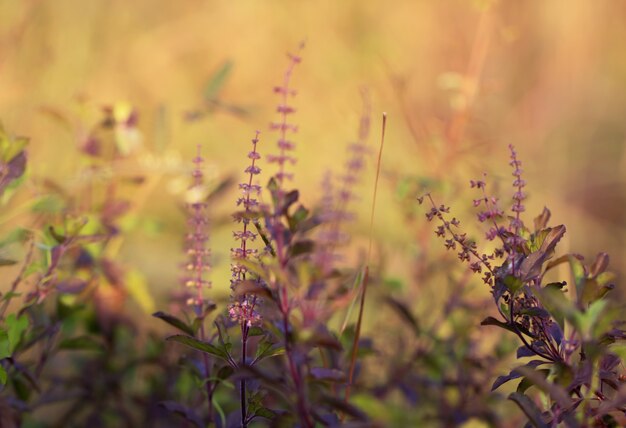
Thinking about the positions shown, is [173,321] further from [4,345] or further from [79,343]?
[79,343]

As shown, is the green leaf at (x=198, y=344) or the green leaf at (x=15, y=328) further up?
the green leaf at (x=15, y=328)

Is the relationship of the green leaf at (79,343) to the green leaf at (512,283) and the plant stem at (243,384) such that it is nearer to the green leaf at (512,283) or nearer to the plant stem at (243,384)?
the plant stem at (243,384)

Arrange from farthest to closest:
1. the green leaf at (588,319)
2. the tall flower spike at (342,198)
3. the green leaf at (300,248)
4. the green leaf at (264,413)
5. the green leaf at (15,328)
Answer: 1. the tall flower spike at (342,198)
2. the green leaf at (15,328)
3. the green leaf at (264,413)
4. the green leaf at (300,248)
5. the green leaf at (588,319)

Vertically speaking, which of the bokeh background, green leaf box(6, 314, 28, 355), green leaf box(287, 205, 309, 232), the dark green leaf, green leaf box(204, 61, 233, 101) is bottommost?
the dark green leaf

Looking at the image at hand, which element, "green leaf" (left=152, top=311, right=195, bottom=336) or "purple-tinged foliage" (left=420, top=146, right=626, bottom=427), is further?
"green leaf" (left=152, top=311, right=195, bottom=336)

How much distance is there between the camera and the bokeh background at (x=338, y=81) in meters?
2.95

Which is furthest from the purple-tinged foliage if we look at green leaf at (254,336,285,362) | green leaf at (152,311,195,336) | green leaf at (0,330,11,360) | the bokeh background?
the bokeh background

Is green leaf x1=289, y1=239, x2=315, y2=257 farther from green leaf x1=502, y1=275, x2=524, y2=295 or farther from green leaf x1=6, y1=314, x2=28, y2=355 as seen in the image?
green leaf x1=6, y1=314, x2=28, y2=355

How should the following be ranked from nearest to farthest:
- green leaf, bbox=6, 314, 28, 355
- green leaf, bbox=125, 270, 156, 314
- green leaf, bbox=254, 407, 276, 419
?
green leaf, bbox=254, 407, 276, 419 → green leaf, bbox=6, 314, 28, 355 → green leaf, bbox=125, 270, 156, 314

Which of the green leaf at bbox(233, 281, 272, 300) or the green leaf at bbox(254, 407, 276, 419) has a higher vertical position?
the green leaf at bbox(233, 281, 272, 300)

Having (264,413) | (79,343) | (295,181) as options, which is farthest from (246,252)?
(295,181)

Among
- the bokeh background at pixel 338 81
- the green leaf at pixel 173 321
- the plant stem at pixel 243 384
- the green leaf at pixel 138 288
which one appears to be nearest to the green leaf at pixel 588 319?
the plant stem at pixel 243 384

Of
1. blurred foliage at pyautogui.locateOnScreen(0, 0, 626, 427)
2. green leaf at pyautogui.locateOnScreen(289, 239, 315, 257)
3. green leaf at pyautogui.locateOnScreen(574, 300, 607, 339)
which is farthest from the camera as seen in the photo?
blurred foliage at pyautogui.locateOnScreen(0, 0, 626, 427)

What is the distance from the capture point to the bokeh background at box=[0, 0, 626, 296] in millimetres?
2951
